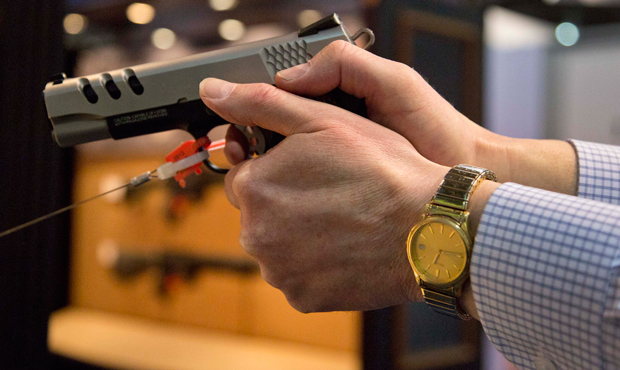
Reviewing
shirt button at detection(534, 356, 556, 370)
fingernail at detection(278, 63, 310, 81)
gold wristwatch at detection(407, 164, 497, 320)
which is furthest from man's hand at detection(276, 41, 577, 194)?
shirt button at detection(534, 356, 556, 370)

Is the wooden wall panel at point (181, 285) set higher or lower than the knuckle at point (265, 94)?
lower

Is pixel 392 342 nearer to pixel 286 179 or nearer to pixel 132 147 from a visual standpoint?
pixel 286 179

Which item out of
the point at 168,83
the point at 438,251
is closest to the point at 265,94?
the point at 168,83

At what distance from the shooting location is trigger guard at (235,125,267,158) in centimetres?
58

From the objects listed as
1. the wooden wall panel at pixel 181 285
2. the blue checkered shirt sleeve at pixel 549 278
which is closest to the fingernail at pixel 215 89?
the blue checkered shirt sleeve at pixel 549 278

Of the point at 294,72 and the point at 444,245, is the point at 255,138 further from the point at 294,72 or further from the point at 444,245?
the point at 444,245

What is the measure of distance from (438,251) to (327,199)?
0.14 m

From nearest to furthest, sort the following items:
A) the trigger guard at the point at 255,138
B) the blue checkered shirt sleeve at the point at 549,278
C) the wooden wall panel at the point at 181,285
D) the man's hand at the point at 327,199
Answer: the blue checkered shirt sleeve at the point at 549,278 → the man's hand at the point at 327,199 → the trigger guard at the point at 255,138 → the wooden wall panel at the point at 181,285

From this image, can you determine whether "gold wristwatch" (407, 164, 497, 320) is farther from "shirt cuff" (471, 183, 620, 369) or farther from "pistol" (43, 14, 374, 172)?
"pistol" (43, 14, 374, 172)

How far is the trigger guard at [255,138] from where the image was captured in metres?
0.58

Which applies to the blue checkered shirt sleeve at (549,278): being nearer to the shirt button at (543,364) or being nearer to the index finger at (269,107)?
the shirt button at (543,364)

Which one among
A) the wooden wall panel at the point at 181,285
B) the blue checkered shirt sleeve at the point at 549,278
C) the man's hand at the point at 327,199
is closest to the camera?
the blue checkered shirt sleeve at the point at 549,278

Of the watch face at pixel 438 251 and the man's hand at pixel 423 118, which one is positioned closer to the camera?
the watch face at pixel 438 251

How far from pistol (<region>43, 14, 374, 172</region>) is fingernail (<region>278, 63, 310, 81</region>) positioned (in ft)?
0.10
